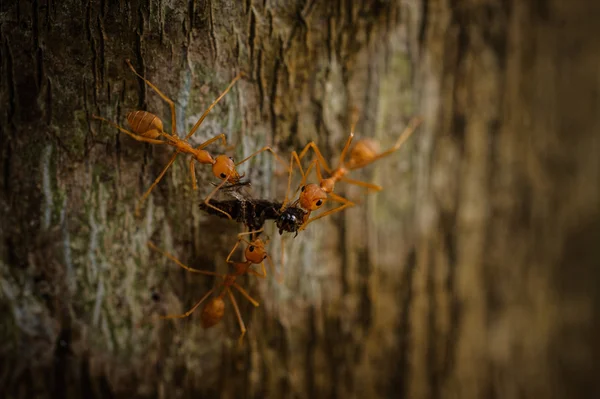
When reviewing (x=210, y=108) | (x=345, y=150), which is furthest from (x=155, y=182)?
(x=345, y=150)

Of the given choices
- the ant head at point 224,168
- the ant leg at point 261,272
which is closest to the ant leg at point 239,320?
the ant leg at point 261,272

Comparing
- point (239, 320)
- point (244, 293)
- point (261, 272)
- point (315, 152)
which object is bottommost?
point (239, 320)

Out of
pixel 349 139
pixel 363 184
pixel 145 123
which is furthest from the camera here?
pixel 363 184

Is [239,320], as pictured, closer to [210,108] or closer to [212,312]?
[212,312]

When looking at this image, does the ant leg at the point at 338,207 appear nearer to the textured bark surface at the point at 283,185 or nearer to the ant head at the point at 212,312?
the textured bark surface at the point at 283,185

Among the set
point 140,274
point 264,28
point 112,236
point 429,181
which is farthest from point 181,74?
point 429,181
